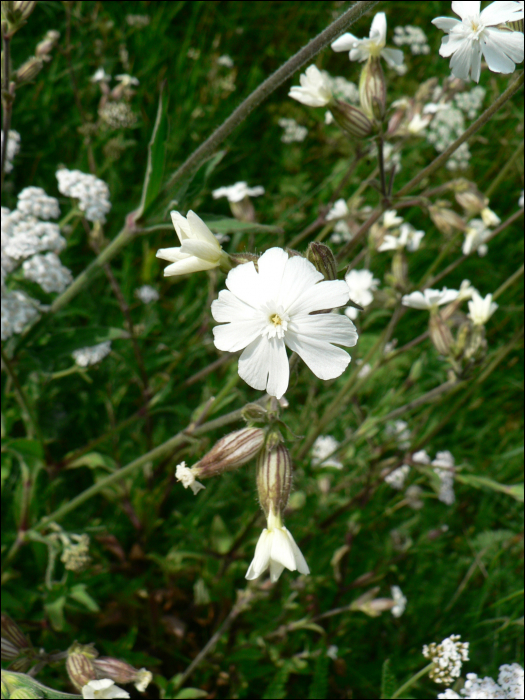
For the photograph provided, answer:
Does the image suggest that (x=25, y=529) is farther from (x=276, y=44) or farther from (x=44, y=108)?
(x=276, y=44)

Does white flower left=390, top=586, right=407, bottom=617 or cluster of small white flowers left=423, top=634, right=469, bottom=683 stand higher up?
cluster of small white flowers left=423, top=634, right=469, bottom=683

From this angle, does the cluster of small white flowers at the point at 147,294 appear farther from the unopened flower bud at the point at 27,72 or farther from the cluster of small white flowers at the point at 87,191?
the unopened flower bud at the point at 27,72

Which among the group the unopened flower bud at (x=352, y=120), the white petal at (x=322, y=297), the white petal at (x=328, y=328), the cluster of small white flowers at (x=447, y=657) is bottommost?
the cluster of small white flowers at (x=447, y=657)

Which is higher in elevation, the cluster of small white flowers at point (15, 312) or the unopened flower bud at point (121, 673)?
the cluster of small white flowers at point (15, 312)

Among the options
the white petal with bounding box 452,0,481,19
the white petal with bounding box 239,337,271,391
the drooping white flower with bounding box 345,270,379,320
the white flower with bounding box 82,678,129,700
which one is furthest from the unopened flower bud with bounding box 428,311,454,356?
the white flower with bounding box 82,678,129,700

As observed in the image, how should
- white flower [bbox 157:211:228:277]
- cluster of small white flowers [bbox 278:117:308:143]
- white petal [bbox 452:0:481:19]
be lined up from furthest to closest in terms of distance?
cluster of small white flowers [bbox 278:117:308:143]
white petal [bbox 452:0:481:19]
white flower [bbox 157:211:228:277]

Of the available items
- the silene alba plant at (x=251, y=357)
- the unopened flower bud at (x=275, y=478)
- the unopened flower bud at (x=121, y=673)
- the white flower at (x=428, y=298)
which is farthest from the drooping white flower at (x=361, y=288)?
the unopened flower bud at (x=121, y=673)

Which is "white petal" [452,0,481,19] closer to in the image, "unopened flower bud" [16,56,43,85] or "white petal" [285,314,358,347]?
"white petal" [285,314,358,347]
